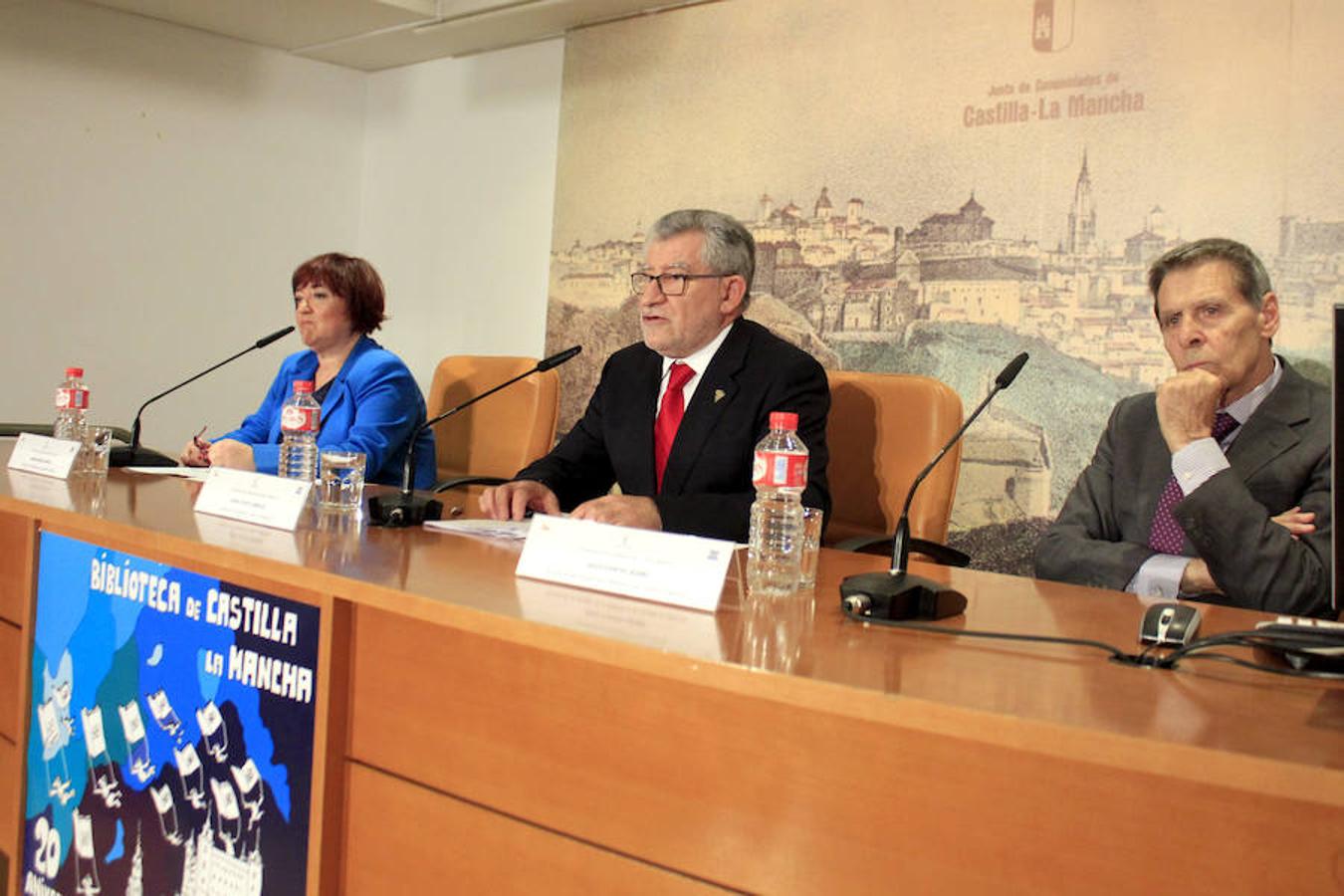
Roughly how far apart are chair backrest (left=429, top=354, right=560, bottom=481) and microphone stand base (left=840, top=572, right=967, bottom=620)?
6.53ft

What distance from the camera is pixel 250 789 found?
1707 millimetres

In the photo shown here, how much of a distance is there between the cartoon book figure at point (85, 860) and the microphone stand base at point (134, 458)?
109 cm


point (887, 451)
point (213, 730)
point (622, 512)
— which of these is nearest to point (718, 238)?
point (887, 451)

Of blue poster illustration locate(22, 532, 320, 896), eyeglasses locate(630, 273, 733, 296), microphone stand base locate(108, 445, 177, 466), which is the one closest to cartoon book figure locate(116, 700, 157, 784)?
blue poster illustration locate(22, 532, 320, 896)

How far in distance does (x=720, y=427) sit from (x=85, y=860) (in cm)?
141

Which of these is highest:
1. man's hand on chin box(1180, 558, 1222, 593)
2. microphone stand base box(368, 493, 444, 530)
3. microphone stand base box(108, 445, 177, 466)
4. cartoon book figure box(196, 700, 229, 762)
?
microphone stand base box(108, 445, 177, 466)

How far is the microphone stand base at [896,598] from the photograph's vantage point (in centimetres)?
140

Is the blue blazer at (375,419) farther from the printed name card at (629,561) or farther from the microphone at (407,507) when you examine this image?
the printed name card at (629,561)

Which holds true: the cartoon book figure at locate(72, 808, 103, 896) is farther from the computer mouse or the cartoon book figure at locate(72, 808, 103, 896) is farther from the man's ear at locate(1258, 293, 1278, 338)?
the man's ear at locate(1258, 293, 1278, 338)

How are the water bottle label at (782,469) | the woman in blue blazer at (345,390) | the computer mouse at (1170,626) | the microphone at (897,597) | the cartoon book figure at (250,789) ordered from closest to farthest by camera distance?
the computer mouse at (1170,626) → the microphone at (897,597) → the water bottle label at (782,469) → the cartoon book figure at (250,789) → the woman in blue blazer at (345,390)

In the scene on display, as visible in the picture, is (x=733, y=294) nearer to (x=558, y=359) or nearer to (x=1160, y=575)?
(x=558, y=359)

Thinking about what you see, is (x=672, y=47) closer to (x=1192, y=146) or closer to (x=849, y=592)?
(x=1192, y=146)

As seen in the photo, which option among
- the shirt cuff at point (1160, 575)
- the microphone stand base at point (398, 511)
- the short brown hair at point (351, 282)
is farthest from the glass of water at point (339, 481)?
the short brown hair at point (351, 282)

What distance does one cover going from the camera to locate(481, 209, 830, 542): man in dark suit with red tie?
2568mm
